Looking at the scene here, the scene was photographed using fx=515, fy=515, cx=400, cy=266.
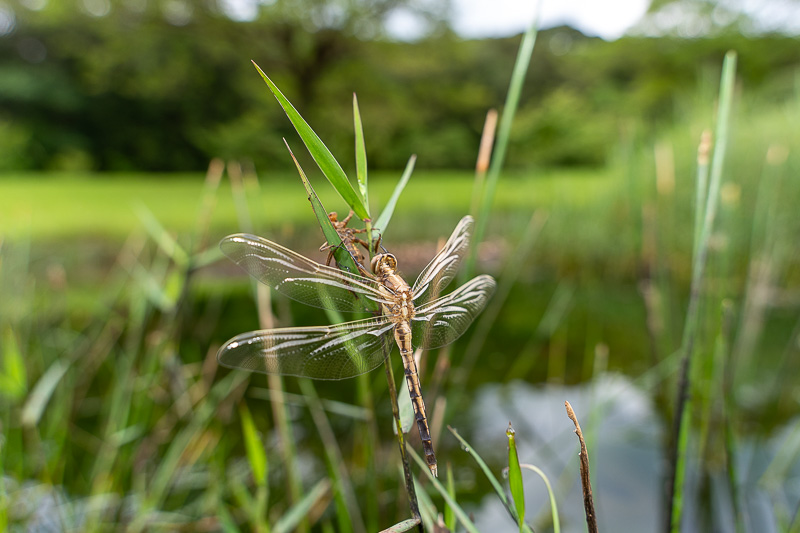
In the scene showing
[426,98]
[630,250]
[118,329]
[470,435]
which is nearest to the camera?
[118,329]

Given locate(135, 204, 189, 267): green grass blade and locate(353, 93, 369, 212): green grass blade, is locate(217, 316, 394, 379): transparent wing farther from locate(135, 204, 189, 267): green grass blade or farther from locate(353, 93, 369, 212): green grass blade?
locate(135, 204, 189, 267): green grass blade

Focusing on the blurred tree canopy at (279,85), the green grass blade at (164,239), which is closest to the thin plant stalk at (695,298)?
the green grass blade at (164,239)

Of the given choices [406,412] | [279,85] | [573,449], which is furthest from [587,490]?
[279,85]

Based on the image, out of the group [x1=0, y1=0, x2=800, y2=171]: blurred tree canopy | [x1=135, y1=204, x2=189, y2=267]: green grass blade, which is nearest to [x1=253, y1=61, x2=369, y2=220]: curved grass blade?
[x1=135, y1=204, x2=189, y2=267]: green grass blade

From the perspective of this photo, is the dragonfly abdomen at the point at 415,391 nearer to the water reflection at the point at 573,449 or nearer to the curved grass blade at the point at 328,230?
the curved grass blade at the point at 328,230

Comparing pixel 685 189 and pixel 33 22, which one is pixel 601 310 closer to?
pixel 685 189

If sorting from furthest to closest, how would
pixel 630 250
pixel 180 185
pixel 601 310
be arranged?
1. pixel 180 185
2. pixel 630 250
3. pixel 601 310

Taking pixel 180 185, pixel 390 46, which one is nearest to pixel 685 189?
Result: pixel 180 185
